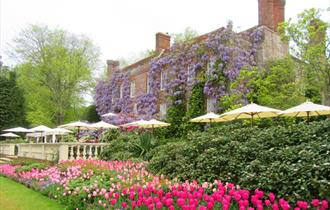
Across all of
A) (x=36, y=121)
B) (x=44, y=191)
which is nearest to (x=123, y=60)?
(x=36, y=121)

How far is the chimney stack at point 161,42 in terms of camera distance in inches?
1073

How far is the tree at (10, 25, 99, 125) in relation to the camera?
115ft

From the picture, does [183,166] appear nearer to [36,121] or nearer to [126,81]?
[126,81]

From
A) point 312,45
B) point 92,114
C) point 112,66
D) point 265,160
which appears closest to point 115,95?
point 112,66

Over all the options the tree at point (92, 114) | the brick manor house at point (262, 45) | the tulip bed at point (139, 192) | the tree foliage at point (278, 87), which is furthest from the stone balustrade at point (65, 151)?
the tree at point (92, 114)

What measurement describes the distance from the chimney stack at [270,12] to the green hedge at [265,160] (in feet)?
52.7

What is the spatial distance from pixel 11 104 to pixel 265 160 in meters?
36.6

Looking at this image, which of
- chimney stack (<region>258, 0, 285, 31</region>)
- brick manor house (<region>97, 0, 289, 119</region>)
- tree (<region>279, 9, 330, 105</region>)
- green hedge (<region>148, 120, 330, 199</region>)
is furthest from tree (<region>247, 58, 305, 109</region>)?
green hedge (<region>148, 120, 330, 199</region>)

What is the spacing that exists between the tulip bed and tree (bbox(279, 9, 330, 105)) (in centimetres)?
1131

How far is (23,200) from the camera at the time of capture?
765cm

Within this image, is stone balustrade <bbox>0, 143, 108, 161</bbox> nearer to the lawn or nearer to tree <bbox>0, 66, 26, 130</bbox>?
the lawn

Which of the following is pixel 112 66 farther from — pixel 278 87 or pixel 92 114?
pixel 278 87

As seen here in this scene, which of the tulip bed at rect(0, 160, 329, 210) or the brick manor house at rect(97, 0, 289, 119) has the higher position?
the brick manor house at rect(97, 0, 289, 119)

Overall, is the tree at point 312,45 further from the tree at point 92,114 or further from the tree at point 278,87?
the tree at point 92,114
